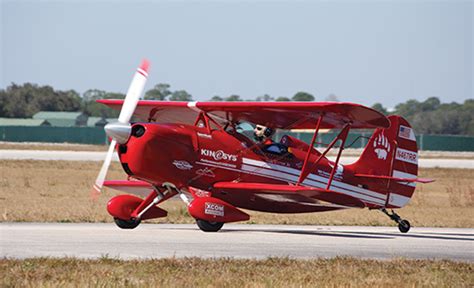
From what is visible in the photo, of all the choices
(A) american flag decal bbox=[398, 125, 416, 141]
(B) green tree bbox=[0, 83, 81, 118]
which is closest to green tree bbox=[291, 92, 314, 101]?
(B) green tree bbox=[0, 83, 81, 118]

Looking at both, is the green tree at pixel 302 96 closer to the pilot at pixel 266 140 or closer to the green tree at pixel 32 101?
the green tree at pixel 32 101

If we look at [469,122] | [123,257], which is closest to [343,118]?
[123,257]

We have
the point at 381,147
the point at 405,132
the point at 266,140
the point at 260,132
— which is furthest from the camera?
the point at 405,132

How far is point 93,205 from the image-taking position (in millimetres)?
27219

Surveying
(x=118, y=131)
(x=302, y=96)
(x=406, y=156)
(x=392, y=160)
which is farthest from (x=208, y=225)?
(x=302, y=96)

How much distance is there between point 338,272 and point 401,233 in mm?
8197

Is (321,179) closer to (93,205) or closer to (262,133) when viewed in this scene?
(262,133)

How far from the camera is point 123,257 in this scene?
14805 mm

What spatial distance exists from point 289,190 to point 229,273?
21.0ft

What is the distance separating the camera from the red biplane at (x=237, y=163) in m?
18.9

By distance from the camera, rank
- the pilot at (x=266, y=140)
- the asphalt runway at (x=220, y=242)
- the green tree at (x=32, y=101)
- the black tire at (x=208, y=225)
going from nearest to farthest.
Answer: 1. the asphalt runway at (x=220, y=242)
2. the black tire at (x=208, y=225)
3. the pilot at (x=266, y=140)
4. the green tree at (x=32, y=101)

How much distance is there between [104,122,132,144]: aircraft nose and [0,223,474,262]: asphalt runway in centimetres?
172

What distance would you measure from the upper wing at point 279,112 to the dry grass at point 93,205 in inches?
103

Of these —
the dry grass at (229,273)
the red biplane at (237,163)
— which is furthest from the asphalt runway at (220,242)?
the dry grass at (229,273)
